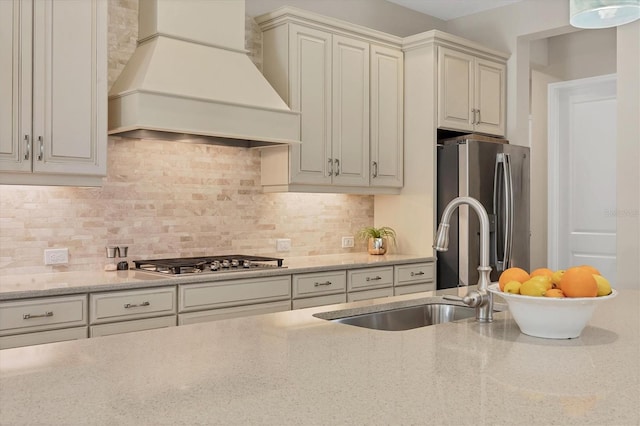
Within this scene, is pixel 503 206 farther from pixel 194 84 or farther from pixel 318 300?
pixel 194 84

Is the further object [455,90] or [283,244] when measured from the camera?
[455,90]

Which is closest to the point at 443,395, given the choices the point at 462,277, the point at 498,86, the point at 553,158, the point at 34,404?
the point at 34,404

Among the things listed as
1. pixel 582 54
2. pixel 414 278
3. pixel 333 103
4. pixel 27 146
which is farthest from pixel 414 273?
pixel 582 54

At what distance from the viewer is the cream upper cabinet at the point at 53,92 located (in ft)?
9.63

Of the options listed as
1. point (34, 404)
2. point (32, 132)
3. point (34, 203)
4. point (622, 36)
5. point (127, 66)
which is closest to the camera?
point (34, 404)

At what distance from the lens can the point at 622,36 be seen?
4.37m

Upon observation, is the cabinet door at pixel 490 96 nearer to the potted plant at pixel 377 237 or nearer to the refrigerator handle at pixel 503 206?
the refrigerator handle at pixel 503 206

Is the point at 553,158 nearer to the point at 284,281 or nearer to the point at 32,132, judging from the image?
the point at 284,281

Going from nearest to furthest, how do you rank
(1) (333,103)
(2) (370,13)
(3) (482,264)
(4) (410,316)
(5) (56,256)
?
1. (3) (482,264)
2. (4) (410,316)
3. (5) (56,256)
4. (1) (333,103)
5. (2) (370,13)

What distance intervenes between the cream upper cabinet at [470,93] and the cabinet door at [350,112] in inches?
24.4

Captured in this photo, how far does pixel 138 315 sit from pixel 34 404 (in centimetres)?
198

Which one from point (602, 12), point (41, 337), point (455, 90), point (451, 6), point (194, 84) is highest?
point (451, 6)

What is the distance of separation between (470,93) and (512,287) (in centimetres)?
354

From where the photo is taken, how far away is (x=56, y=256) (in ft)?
11.1
